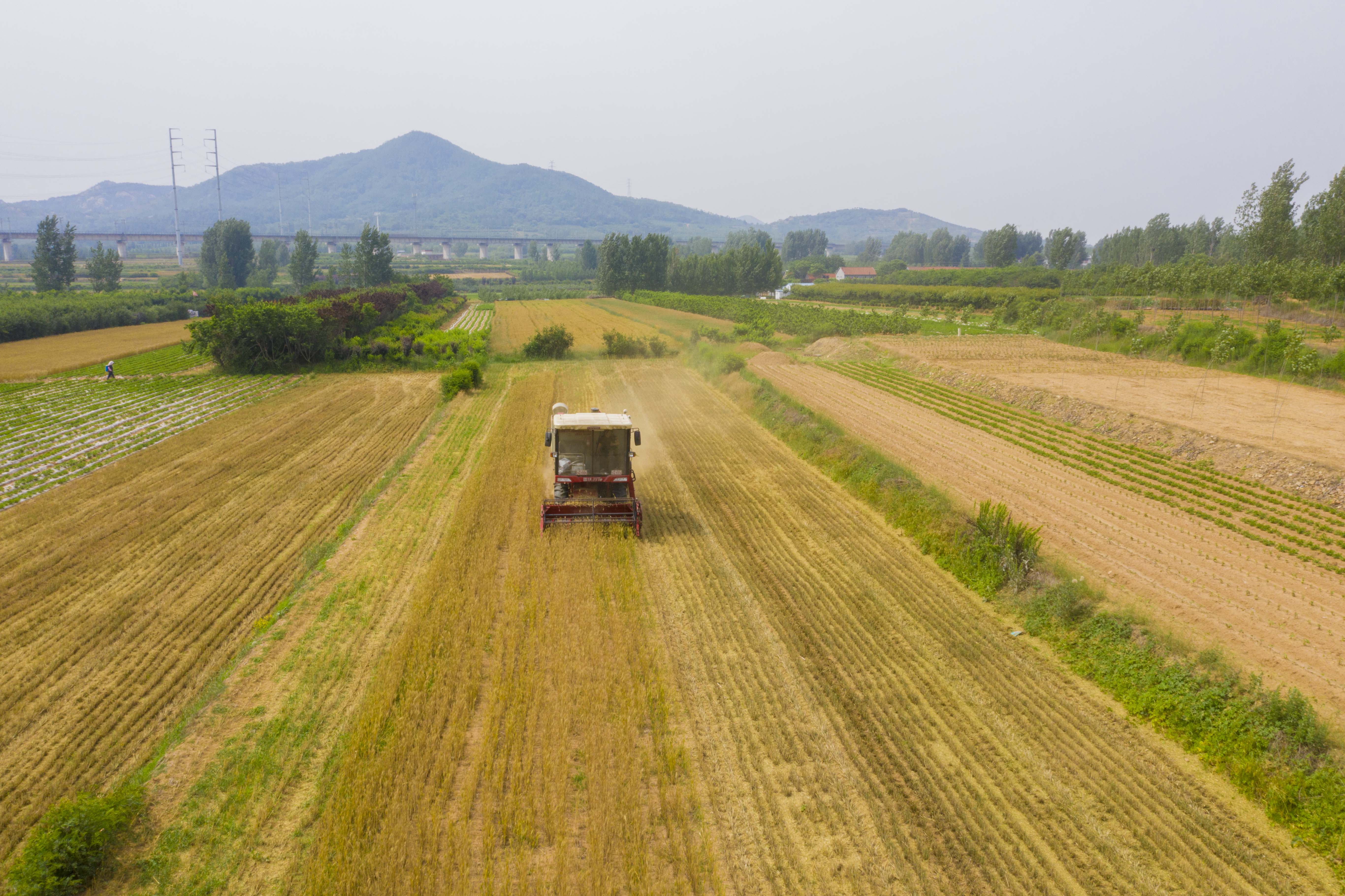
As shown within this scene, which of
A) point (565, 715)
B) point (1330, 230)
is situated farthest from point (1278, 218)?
point (565, 715)

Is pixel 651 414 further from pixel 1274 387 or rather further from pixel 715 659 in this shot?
pixel 1274 387

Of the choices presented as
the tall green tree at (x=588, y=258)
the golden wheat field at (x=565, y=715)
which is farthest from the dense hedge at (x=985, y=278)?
the golden wheat field at (x=565, y=715)

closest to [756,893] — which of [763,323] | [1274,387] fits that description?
[1274,387]

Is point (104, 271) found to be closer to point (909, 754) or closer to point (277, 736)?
point (277, 736)

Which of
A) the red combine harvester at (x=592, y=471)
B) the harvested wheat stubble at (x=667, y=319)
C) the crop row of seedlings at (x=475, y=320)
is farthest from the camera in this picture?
the crop row of seedlings at (x=475, y=320)

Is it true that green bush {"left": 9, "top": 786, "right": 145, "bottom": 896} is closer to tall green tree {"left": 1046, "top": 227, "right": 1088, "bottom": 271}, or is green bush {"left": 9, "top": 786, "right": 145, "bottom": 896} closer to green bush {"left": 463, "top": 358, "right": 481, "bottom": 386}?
green bush {"left": 463, "top": 358, "right": 481, "bottom": 386}

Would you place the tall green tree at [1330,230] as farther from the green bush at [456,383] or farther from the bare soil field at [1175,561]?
the green bush at [456,383]
